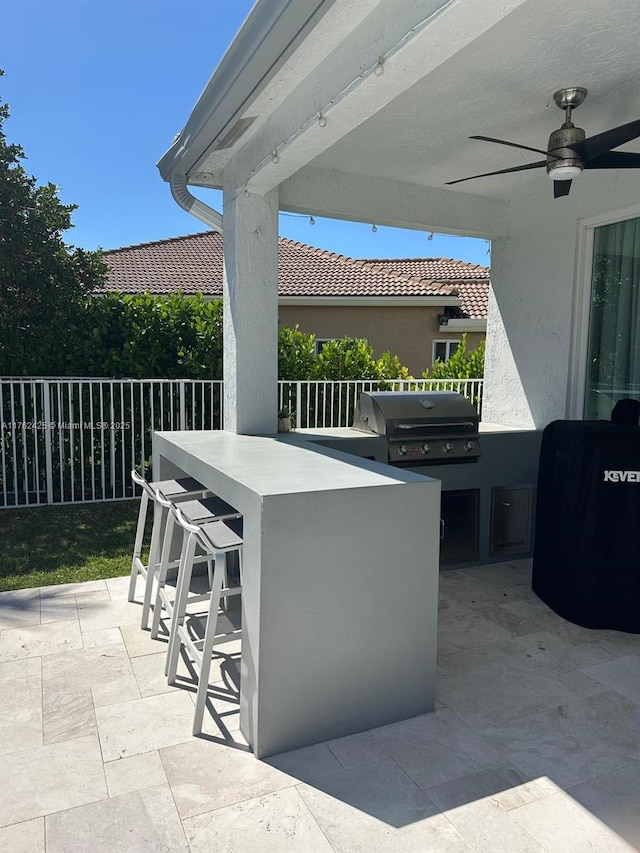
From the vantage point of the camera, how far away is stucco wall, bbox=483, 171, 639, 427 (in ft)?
16.5

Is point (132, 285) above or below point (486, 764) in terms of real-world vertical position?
above

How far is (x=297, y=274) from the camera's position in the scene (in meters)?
14.7

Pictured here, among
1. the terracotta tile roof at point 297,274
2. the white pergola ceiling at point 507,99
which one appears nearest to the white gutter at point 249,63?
the white pergola ceiling at point 507,99

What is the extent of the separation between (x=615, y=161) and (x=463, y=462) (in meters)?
2.44

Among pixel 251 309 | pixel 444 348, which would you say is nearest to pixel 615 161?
pixel 251 309

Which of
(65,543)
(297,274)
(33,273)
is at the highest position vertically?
(297,274)

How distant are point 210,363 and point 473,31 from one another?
5.88 meters

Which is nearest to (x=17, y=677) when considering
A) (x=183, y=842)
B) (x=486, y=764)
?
(x=183, y=842)

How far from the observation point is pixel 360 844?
2.04 meters

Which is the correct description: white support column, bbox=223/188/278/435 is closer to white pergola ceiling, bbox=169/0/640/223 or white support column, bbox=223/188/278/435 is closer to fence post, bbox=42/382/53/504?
white pergola ceiling, bbox=169/0/640/223

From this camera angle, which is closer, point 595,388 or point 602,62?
point 602,62

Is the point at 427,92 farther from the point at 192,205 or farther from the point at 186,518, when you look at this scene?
the point at 186,518

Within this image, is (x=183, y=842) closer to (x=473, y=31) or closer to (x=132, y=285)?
(x=473, y=31)
